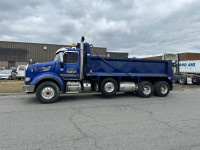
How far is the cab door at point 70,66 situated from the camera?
7.48m

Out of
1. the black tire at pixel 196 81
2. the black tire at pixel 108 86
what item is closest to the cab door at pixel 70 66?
the black tire at pixel 108 86

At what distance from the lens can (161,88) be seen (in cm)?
922

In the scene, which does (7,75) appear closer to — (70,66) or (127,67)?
(70,66)

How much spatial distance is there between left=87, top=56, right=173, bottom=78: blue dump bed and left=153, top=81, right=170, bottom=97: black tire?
520 mm

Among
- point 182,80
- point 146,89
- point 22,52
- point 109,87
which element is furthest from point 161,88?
Answer: point 22,52

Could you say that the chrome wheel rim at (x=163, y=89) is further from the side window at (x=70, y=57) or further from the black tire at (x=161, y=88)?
the side window at (x=70, y=57)

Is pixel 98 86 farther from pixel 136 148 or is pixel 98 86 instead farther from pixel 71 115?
pixel 136 148

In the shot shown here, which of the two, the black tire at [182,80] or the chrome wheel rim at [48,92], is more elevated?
the black tire at [182,80]

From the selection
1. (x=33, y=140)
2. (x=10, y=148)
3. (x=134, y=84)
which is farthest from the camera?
(x=134, y=84)

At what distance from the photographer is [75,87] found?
754cm

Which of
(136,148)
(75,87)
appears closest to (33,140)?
(136,148)

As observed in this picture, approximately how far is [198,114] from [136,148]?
3762 mm

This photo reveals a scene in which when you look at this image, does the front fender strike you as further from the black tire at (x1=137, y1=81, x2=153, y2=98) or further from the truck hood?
the black tire at (x1=137, y1=81, x2=153, y2=98)

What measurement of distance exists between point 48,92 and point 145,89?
5661 mm
